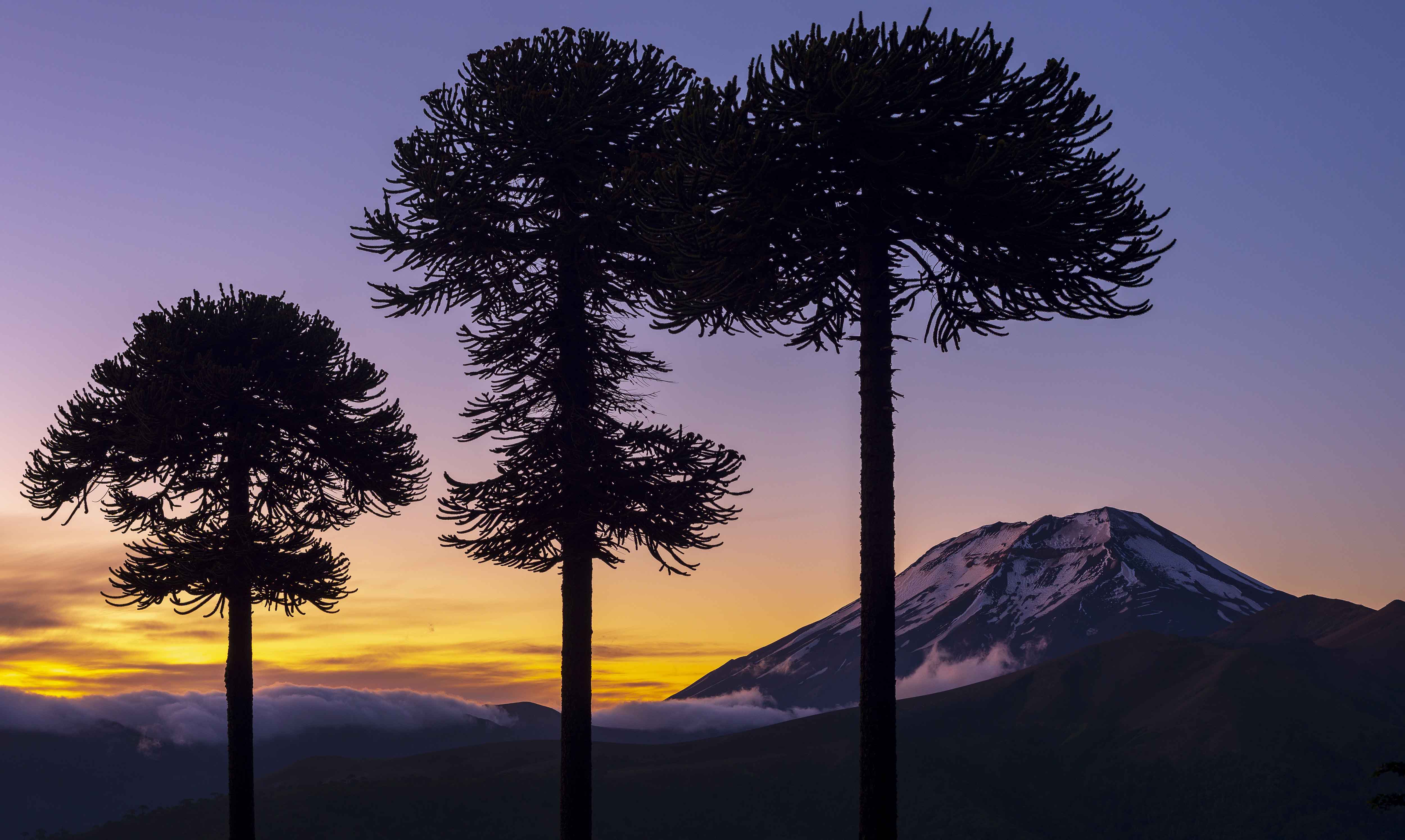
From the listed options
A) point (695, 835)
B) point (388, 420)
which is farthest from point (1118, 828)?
point (388, 420)

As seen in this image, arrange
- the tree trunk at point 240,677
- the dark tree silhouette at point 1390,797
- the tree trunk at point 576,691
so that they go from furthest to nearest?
the tree trunk at point 240,677, the tree trunk at point 576,691, the dark tree silhouette at point 1390,797

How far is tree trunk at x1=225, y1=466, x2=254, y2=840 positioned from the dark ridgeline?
36.3ft

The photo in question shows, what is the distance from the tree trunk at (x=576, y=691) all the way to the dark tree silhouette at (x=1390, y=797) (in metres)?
11.1

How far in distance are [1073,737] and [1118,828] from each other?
19688 mm

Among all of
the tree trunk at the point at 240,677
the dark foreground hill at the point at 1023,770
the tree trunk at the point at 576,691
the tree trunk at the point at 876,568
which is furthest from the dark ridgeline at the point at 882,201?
the dark foreground hill at the point at 1023,770

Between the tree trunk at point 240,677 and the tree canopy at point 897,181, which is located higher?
the tree canopy at point 897,181

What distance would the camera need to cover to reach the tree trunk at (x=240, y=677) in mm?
21031

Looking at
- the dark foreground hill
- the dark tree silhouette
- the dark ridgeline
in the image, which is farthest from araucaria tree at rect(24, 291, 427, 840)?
the dark foreground hill

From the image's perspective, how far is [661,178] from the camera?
16453 mm

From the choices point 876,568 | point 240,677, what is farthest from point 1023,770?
point 876,568

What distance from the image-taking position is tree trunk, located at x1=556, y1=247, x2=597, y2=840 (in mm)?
18344

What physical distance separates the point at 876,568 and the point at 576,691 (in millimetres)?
6375

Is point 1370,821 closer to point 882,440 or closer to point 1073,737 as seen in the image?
point 1073,737

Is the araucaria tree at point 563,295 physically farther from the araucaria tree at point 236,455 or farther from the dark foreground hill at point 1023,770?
the dark foreground hill at point 1023,770
